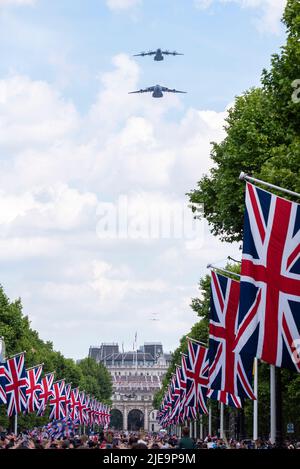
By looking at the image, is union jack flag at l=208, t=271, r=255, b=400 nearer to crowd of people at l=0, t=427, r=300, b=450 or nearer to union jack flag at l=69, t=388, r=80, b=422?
crowd of people at l=0, t=427, r=300, b=450

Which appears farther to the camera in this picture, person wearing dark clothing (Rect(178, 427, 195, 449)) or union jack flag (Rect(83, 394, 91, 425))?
union jack flag (Rect(83, 394, 91, 425))

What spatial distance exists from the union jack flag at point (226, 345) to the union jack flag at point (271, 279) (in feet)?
41.2

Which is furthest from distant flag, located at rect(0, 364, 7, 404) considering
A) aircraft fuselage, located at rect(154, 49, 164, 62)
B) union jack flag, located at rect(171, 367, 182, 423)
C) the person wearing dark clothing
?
aircraft fuselage, located at rect(154, 49, 164, 62)

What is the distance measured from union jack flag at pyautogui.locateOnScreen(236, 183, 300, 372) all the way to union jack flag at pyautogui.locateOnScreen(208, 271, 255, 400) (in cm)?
1256

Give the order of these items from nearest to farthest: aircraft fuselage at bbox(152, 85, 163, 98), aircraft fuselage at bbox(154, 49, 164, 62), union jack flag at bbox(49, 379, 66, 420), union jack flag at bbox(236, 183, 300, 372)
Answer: union jack flag at bbox(236, 183, 300, 372), union jack flag at bbox(49, 379, 66, 420), aircraft fuselage at bbox(154, 49, 164, 62), aircraft fuselage at bbox(152, 85, 163, 98)

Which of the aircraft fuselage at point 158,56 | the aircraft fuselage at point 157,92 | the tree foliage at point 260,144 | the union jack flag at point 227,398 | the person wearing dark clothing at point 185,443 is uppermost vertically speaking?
the aircraft fuselage at point 158,56

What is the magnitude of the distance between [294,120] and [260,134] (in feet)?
50.0

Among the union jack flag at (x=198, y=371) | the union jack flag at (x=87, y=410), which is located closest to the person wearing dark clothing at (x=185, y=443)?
the union jack flag at (x=198, y=371)

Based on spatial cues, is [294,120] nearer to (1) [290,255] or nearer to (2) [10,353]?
(1) [290,255]

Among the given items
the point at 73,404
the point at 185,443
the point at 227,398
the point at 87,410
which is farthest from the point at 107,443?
the point at 87,410

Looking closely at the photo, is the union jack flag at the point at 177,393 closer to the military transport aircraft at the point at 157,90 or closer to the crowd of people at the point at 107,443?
the crowd of people at the point at 107,443

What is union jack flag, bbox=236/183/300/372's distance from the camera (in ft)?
89.4

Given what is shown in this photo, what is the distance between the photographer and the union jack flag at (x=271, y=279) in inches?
1073
